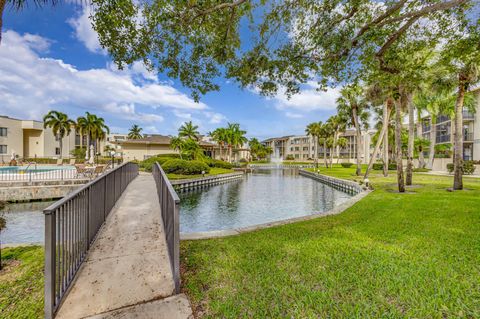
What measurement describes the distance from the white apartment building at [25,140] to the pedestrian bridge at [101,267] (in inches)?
1780

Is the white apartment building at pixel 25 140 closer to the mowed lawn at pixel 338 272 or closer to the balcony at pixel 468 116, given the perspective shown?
the mowed lawn at pixel 338 272

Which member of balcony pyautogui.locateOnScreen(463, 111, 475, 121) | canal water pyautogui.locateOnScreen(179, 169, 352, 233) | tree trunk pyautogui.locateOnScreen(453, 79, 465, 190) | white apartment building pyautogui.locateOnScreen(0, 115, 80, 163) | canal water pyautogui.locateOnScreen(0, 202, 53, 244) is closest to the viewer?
canal water pyautogui.locateOnScreen(0, 202, 53, 244)

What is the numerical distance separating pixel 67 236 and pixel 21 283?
1115 mm

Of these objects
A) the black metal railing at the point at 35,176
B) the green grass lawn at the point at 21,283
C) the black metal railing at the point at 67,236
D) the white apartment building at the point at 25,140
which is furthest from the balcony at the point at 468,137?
the white apartment building at the point at 25,140

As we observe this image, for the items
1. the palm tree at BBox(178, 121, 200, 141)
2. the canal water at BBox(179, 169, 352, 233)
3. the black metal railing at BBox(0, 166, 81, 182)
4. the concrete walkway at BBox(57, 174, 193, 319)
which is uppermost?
the palm tree at BBox(178, 121, 200, 141)

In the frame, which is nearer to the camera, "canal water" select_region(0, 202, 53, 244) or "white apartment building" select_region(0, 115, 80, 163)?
"canal water" select_region(0, 202, 53, 244)

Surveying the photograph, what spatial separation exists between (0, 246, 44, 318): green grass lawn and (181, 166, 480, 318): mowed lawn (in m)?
1.79

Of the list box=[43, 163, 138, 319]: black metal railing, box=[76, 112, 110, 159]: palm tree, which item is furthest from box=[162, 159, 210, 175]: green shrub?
box=[76, 112, 110, 159]: palm tree

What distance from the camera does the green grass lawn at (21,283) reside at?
2.55 m

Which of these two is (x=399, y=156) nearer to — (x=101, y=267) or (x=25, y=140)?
(x=101, y=267)

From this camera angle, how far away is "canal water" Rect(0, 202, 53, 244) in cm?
816

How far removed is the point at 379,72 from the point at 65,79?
24296 mm

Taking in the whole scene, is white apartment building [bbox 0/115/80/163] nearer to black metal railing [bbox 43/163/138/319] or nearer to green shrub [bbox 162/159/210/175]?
green shrub [bbox 162/159/210/175]

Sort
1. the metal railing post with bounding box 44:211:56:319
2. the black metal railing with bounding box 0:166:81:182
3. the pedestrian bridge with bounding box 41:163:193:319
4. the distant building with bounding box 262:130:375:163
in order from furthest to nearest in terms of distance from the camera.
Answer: the distant building with bounding box 262:130:375:163, the black metal railing with bounding box 0:166:81:182, the pedestrian bridge with bounding box 41:163:193:319, the metal railing post with bounding box 44:211:56:319
